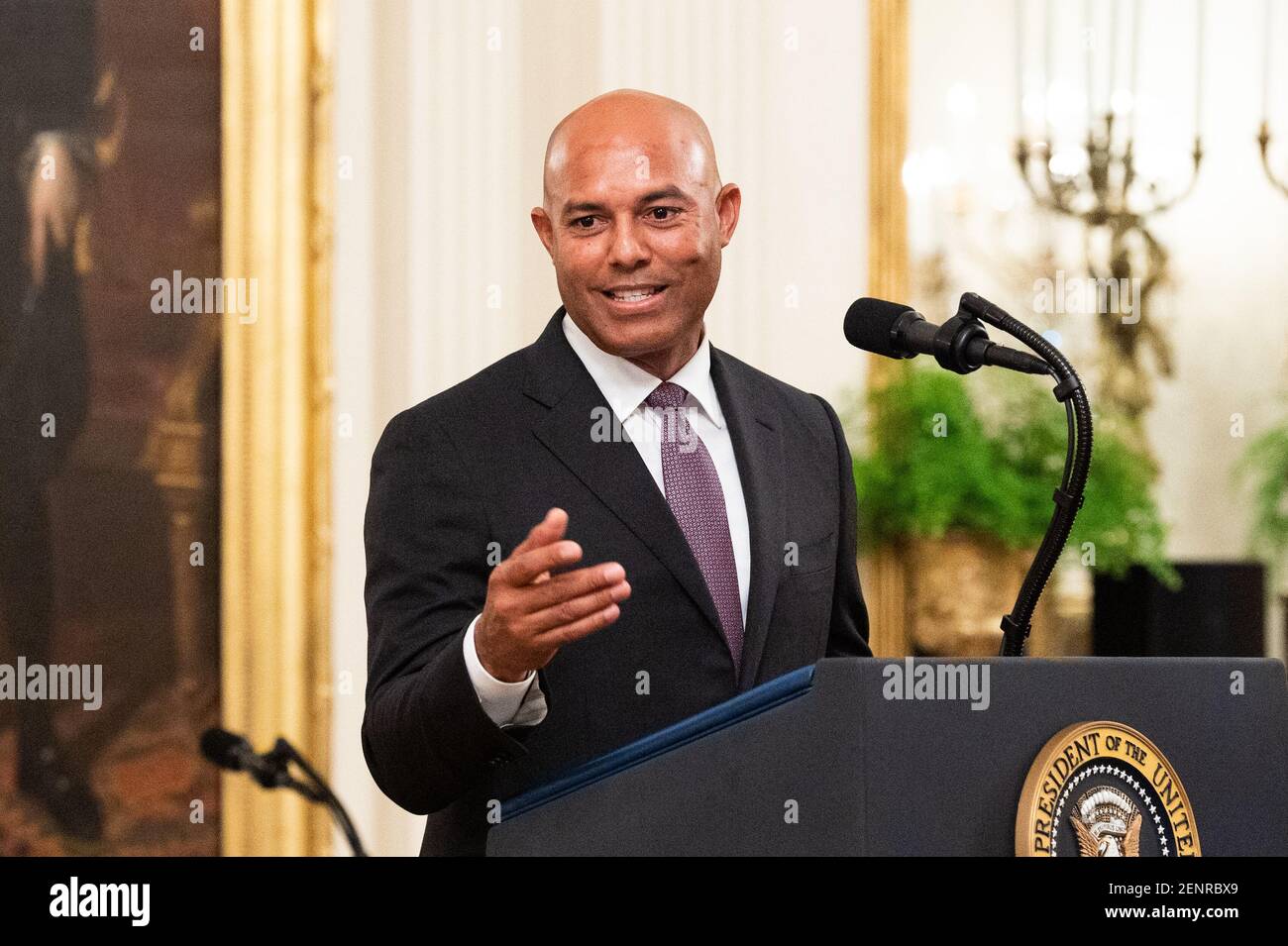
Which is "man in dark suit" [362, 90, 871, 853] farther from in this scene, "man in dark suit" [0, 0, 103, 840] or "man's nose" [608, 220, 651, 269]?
"man in dark suit" [0, 0, 103, 840]

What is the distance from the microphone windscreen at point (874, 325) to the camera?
5.32 ft

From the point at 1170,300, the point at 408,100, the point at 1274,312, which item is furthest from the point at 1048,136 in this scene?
the point at 408,100

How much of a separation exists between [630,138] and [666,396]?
334 mm

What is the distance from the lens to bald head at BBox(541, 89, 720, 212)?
1.83m

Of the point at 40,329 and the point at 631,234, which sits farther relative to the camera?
the point at 40,329

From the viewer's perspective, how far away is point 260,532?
4.29m

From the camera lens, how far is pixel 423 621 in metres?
1.64

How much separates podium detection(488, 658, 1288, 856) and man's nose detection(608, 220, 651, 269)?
2.41ft

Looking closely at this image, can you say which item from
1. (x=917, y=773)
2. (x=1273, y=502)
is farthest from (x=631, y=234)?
(x=1273, y=502)

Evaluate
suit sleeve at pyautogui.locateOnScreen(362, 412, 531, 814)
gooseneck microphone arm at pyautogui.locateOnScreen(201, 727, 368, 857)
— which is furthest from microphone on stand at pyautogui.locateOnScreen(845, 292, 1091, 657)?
gooseneck microphone arm at pyautogui.locateOnScreen(201, 727, 368, 857)

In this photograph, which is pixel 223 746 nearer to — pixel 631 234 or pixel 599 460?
pixel 599 460

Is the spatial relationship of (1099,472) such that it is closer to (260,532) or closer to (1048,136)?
(1048,136)

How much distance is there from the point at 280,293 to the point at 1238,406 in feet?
12.0
